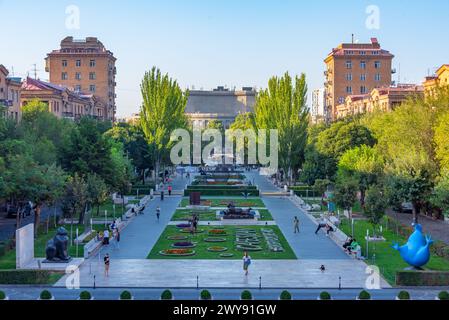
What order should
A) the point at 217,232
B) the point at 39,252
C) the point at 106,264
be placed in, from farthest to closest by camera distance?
the point at 217,232 → the point at 39,252 → the point at 106,264

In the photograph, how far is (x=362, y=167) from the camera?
54906 mm

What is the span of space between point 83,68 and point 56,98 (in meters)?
30.5

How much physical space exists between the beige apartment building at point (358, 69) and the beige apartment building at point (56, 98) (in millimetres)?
46303

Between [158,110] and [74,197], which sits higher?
[158,110]

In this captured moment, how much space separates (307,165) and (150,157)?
20.4 m

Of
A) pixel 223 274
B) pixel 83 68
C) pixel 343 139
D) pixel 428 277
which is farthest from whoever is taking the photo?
pixel 83 68

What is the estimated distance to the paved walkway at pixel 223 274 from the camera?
29.3 m

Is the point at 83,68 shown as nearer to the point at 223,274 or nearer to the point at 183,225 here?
the point at 183,225

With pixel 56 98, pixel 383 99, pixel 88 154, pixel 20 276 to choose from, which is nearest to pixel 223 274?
pixel 20 276

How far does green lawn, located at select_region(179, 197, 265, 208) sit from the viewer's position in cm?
6159

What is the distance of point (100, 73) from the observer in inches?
4700

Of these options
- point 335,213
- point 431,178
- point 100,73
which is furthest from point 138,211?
point 100,73
